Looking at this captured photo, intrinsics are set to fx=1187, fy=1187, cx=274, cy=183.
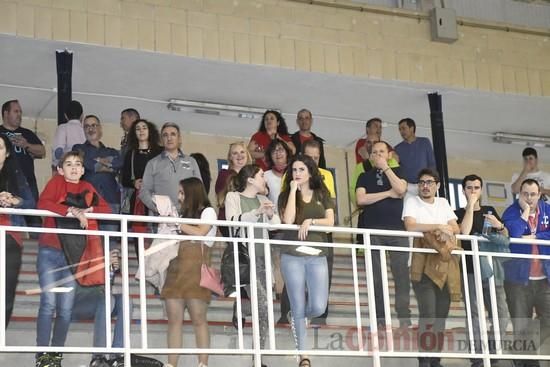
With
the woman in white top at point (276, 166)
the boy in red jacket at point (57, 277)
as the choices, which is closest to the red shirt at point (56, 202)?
the boy in red jacket at point (57, 277)

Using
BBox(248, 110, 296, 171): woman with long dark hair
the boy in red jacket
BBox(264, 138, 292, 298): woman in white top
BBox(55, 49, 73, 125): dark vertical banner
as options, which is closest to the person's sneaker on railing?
the boy in red jacket

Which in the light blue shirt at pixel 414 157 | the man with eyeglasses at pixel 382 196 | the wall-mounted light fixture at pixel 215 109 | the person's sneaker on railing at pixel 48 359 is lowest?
the person's sneaker on railing at pixel 48 359

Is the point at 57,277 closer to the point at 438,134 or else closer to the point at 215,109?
the point at 215,109

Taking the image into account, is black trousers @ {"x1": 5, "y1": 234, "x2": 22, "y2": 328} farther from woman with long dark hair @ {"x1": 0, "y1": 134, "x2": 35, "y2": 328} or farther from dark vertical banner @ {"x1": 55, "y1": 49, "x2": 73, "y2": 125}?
dark vertical banner @ {"x1": 55, "y1": 49, "x2": 73, "y2": 125}

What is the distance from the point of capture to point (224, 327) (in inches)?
356

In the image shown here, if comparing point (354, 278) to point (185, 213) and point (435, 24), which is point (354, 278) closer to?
point (185, 213)

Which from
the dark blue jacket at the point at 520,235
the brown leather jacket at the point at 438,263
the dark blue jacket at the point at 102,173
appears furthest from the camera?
the dark blue jacket at the point at 102,173

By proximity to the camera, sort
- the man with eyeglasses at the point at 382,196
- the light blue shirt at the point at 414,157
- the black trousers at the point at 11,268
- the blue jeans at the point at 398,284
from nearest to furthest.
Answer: the black trousers at the point at 11,268, the blue jeans at the point at 398,284, the man with eyeglasses at the point at 382,196, the light blue shirt at the point at 414,157

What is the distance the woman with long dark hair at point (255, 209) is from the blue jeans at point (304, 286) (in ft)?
0.72

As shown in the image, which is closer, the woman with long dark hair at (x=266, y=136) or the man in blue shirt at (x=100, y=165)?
the man in blue shirt at (x=100, y=165)

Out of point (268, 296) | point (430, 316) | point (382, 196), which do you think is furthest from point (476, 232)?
point (268, 296)

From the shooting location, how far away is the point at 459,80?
49.2 feet

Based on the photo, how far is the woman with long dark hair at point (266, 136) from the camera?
497 inches

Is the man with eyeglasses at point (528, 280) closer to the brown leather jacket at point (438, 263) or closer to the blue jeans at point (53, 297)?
the brown leather jacket at point (438, 263)
